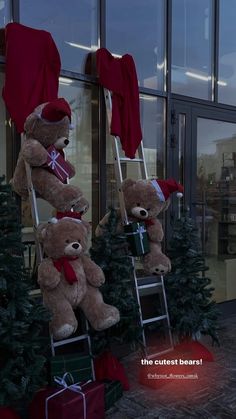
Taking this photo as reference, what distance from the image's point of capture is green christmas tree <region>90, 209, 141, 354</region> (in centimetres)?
306

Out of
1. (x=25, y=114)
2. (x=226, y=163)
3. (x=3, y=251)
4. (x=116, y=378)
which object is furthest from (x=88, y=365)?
(x=226, y=163)

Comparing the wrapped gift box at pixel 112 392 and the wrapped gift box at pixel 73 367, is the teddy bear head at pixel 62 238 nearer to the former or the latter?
the wrapped gift box at pixel 73 367

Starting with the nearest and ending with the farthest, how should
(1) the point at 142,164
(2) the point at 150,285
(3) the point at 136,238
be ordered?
(3) the point at 136,238
(2) the point at 150,285
(1) the point at 142,164

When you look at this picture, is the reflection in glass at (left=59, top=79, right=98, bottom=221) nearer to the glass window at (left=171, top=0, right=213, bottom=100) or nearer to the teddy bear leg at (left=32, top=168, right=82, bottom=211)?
the teddy bear leg at (left=32, top=168, right=82, bottom=211)

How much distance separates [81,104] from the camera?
3.73 metres

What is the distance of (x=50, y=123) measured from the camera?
9.37ft

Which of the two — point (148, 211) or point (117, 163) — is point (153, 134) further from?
point (148, 211)

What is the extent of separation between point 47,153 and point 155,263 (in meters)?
1.26

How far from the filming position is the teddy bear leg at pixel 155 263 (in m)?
3.45

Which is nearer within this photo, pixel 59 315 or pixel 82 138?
pixel 59 315

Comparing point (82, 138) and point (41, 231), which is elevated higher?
point (82, 138)

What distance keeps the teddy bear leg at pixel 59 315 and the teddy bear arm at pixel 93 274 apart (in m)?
0.23

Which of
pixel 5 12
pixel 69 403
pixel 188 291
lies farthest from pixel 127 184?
pixel 69 403

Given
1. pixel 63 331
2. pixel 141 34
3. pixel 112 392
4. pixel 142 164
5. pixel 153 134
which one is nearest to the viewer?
pixel 63 331
